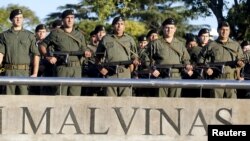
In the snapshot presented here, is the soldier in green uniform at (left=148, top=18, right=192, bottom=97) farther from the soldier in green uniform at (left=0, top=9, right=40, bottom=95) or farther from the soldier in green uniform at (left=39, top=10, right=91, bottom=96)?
the soldier in green uniform at (left=0, top=9, right=40, bottom=95)

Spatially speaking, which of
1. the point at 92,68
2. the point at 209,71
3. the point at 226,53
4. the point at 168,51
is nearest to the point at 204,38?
the point at 226,53

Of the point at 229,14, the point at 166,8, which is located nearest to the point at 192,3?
the point at 229,14

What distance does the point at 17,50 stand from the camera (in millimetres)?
13234

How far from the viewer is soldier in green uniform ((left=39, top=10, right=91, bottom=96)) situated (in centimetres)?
1316

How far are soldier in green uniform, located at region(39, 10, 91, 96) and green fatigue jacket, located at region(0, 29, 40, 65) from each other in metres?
0.23

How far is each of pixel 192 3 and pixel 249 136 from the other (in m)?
28.5

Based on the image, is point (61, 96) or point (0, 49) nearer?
point (61, 96)

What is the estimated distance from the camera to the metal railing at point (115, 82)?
10984mm

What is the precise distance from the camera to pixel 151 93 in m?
11.9

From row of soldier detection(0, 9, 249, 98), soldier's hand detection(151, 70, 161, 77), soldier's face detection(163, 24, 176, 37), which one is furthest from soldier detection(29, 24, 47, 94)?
soldier's face detection(163, 24, 176, 37)

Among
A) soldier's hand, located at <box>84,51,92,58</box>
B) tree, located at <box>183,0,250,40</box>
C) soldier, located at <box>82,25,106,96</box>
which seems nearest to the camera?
soldier, located at <box>82,25,106,96</box>

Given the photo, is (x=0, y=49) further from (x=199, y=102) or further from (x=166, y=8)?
(x=166, y=8)

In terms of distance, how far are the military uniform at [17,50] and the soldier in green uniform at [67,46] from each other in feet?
0.82

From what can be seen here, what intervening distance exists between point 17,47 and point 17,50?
2.0 inches
